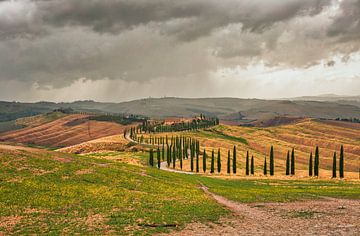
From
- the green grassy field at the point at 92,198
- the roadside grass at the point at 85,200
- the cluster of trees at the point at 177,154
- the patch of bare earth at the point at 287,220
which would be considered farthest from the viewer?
the cluster of trees at the point at 177,154

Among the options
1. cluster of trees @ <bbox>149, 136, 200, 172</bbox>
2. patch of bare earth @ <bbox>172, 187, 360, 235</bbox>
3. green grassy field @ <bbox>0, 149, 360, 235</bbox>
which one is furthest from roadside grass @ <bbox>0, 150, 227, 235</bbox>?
cluster of trees @ <bbox>149, 136, 200, 172</bbox>

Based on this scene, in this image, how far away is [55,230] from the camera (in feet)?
89.6

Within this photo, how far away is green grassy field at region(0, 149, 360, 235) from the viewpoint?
1152 inches

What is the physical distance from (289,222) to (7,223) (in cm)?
2790

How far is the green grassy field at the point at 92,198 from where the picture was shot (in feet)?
96.0

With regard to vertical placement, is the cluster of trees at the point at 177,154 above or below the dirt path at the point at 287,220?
below

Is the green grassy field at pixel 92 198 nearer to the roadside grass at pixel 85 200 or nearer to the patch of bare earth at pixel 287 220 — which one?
the roadside grass at pixel 85 200

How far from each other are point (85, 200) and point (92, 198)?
4.22 feet

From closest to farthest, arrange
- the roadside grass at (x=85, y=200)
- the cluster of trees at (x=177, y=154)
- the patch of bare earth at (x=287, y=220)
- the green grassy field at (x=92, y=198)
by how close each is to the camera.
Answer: the patch of bare earth at (x=287, y=220), the roadside grass at (x=85, y=200), the green grassy field at (x=92, y=198), the cluster of trees at (x=177, y=154)

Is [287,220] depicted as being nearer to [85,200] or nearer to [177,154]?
[85,200]

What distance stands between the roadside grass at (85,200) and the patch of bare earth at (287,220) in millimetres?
2284

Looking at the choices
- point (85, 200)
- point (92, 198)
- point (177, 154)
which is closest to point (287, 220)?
point (92, 198)

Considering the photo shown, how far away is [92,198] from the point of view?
40125 millimetres

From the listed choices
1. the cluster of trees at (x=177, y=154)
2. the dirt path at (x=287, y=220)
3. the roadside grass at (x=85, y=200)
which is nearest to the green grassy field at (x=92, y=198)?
the roadside grass at (x=85, y=200)
